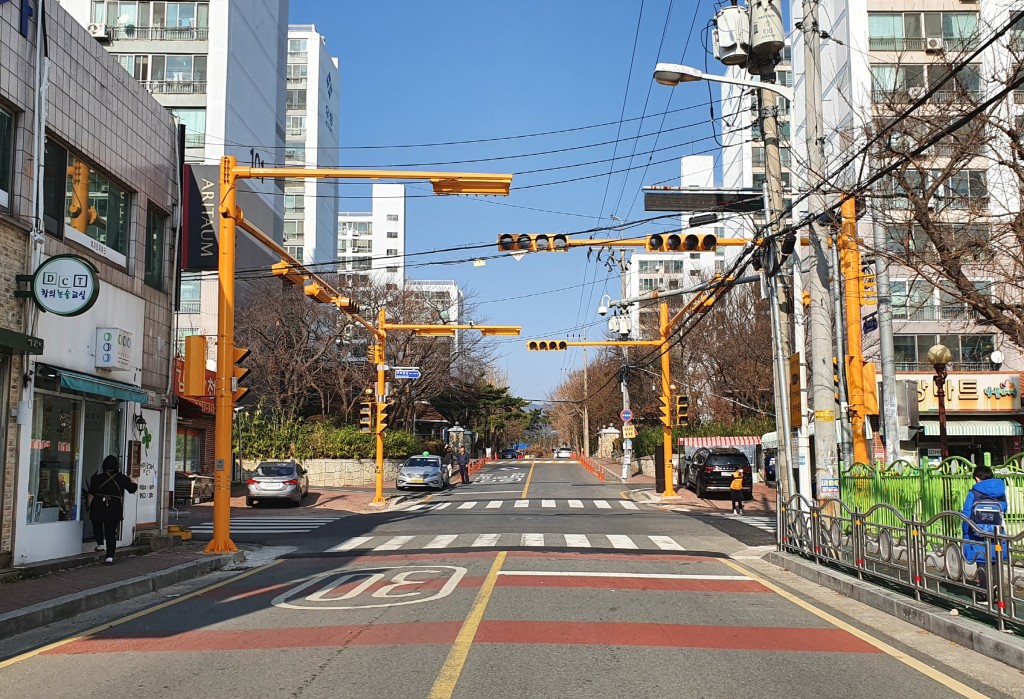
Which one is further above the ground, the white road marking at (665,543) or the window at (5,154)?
the window at (5,154)

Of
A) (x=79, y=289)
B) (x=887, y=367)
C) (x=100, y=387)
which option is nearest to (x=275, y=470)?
(x=100, y=387)

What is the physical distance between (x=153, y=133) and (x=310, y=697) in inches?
591

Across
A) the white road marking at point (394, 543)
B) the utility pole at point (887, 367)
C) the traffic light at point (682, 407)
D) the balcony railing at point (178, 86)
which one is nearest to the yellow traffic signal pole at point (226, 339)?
the white road marking at point (394, 543)

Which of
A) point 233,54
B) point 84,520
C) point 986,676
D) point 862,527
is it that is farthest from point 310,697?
point 233,54

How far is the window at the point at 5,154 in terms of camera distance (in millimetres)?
13281

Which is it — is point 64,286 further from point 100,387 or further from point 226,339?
point 226,339

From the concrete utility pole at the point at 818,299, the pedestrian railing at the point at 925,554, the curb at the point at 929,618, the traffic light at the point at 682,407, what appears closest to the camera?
the curb at the point at 929,618

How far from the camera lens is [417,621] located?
958 cm

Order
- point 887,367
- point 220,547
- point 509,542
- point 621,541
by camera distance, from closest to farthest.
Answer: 1. point 220,547
2. point 509,542
3. point 621,541
4. point 887,367

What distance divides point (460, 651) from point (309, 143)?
8090cm

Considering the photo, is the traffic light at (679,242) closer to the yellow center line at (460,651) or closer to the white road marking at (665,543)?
the white road marking at (665,543)

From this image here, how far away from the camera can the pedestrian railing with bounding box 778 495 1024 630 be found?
836 centimetres

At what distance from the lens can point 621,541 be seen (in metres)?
19.8

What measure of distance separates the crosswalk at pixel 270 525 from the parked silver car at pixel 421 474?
45.2 ft
